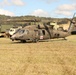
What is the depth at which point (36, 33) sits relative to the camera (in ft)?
88.9

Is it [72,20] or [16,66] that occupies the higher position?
[72,20]

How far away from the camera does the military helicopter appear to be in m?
25.6

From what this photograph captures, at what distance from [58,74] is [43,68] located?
48.6 inches

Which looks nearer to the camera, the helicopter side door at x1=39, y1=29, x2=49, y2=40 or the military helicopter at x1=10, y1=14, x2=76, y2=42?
the military helicopter at x1=10, y1=14, x2=76, y2=42

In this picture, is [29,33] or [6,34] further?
[6,34]

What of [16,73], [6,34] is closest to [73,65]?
[16,73]

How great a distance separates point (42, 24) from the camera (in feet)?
94.0

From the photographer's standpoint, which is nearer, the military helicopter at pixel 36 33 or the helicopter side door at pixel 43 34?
the military helicopter at pixel 36 33

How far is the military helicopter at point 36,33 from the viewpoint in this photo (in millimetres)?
25641

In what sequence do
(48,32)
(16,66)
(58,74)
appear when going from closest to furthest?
(58,74)
(16,66)
(48,32)

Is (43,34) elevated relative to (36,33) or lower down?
lower down

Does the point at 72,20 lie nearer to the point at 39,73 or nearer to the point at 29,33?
the point at 29,33

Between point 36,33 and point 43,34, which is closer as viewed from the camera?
point 36,33

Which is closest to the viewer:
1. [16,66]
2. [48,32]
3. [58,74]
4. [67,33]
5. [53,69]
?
[58,74]
